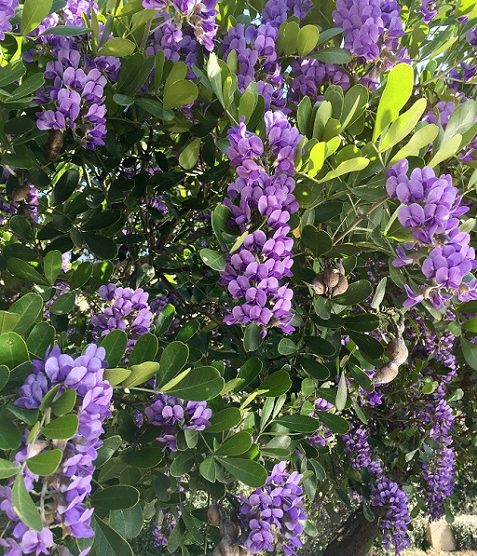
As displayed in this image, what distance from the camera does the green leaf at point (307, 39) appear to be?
1.44m

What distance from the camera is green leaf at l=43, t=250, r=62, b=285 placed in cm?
151

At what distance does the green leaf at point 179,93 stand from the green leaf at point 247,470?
82 centimetres

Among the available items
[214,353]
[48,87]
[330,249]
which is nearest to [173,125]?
[48,87]

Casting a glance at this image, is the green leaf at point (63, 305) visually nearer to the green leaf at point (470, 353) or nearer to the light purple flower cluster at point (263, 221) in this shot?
the light purple flower cluster at point (263, 221)

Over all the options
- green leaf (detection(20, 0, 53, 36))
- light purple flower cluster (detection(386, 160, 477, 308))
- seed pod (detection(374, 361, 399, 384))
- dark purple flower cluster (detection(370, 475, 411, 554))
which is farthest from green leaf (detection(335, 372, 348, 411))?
dark purple flower cluster (detection(370, 475, 411, 554))

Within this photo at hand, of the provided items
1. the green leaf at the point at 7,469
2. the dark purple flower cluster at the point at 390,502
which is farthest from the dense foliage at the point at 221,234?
the dark purple flower cluster at the point at 390,502

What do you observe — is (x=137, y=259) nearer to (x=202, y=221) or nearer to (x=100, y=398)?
(x=202, y=221)

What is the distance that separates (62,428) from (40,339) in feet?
0.91

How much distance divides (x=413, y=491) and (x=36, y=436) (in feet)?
10.6

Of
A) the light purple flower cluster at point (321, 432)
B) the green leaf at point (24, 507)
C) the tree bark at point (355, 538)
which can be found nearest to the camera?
the green leaf at point (24, 507)

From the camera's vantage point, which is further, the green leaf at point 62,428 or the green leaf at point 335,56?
the green leaf at point 335,56

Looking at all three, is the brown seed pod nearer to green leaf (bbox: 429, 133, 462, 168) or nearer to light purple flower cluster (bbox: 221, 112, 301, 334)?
light purple flower cluster (bbox: 221, 112, 301, 334)

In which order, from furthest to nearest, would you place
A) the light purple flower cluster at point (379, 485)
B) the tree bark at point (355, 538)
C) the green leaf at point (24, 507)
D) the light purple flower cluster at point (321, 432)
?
the tree bark at point (355, 538) → the light purple flower cluster at point (379, 485) → the light purple flower cluster at point (321, 432) → the green leaf at point (24, 507)

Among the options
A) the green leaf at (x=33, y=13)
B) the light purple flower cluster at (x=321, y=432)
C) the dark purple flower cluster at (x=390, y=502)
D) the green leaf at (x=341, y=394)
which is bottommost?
the dark purple flower cluster at (x=390, y=502)
